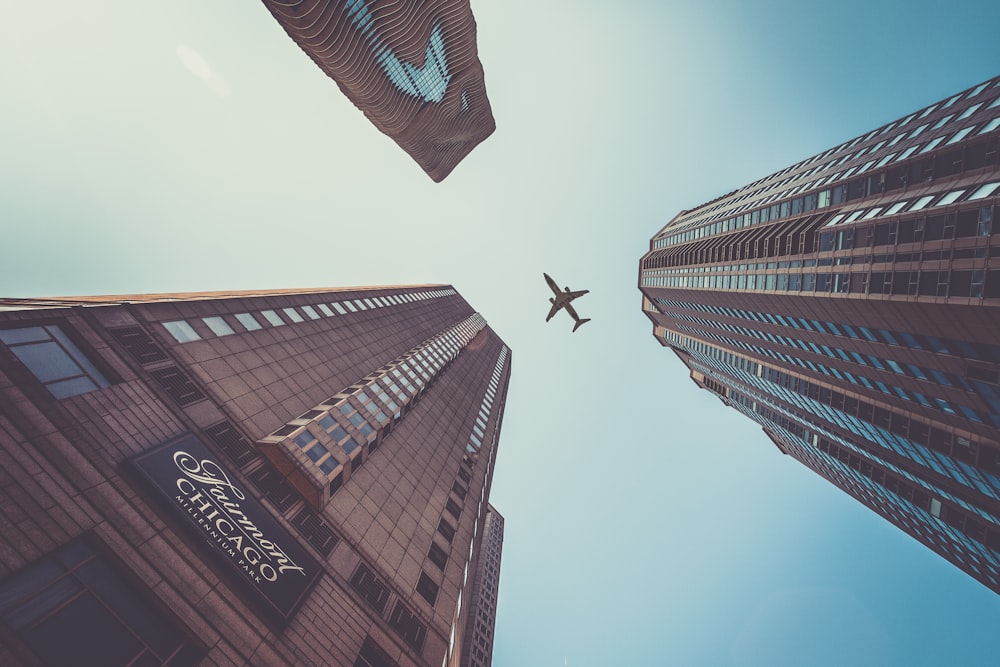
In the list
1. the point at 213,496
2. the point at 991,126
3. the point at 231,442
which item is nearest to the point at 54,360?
the point at 231,442

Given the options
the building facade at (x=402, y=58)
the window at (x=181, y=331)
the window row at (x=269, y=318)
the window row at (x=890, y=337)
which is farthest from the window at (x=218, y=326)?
the window row at (x=890, y=337)

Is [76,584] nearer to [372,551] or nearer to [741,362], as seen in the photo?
[372,551]

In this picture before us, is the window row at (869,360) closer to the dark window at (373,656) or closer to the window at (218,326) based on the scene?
the dark window at (373,656)

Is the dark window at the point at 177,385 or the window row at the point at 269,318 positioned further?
the window row at the point at 269,318

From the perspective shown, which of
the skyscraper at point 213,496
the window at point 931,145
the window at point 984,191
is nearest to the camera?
the skyscraper at point 213,496

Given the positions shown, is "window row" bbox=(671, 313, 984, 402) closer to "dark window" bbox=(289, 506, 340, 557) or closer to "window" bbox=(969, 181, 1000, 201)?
"window" bbox=(969, 181, 1000, 201)

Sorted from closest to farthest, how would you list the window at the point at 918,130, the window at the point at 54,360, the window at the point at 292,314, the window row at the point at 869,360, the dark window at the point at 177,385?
the window at the point at 54,360
the dark window at the point at 177,385
the window row at the point at 869,360
the window at the point at 918,130
the window at the point at 292,314
